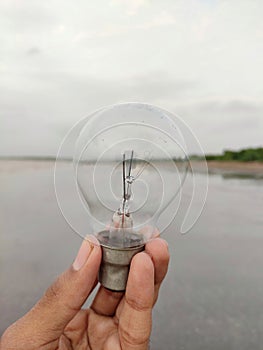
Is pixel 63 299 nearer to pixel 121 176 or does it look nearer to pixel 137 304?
pixel 137 304

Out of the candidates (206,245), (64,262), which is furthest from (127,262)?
(206,245)

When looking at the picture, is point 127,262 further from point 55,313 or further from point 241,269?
point 241,269

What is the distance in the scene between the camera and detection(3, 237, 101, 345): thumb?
108cm

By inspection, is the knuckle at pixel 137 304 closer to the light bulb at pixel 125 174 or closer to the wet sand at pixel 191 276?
the light bulb at pixel 125 174

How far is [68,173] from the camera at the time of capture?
4.03ft

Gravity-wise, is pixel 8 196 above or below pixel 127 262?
below

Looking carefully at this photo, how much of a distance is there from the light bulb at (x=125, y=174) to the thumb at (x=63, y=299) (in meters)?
0.04

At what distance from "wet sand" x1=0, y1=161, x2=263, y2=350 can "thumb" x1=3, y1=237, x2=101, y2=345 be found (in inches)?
17.5

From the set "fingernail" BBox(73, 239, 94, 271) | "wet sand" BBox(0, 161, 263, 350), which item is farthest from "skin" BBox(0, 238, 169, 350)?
"wet sand" BBox(0, 161, 263, 350)

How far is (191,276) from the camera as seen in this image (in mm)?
3326

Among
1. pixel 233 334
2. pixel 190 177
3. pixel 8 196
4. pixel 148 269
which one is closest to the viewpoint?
pixel 148 269

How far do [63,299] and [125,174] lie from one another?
449 millimetres

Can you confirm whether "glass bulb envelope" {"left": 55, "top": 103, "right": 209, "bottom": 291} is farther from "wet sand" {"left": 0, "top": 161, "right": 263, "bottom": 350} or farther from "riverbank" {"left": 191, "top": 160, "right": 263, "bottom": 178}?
"riverbank" {"left": 191, "top": 160, "right": 263, "bottom": 178}

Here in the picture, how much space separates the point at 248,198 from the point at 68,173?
807 cm
